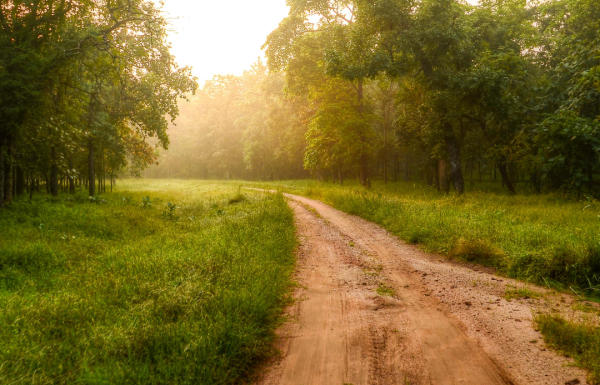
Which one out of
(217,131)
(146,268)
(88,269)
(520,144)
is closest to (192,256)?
(146,268)

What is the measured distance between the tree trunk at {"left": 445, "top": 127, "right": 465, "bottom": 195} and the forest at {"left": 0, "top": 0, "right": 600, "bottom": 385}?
185 mm

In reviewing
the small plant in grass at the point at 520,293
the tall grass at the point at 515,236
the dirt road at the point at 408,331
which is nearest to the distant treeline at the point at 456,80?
the tall grass at the point at 515,236

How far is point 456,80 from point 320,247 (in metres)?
12.6

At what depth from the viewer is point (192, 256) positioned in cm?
636

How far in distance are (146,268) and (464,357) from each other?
4.91 metres

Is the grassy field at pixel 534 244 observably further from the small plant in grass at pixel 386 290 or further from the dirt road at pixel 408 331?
the small plant in grass at pixel 386 290

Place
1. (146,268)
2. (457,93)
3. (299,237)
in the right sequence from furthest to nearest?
(457,93) < (299,237) < (146,268)

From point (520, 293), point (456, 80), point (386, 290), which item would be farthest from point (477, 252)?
point (456, 80)

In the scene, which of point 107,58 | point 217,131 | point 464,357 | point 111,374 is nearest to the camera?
point 111,374

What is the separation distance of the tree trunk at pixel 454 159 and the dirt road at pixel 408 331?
1266 centimetres

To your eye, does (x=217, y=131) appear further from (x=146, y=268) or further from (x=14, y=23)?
(x=146, y=268)

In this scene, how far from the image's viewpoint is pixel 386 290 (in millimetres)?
5371

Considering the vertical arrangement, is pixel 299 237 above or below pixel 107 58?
below

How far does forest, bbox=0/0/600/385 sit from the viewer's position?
3.42 m
